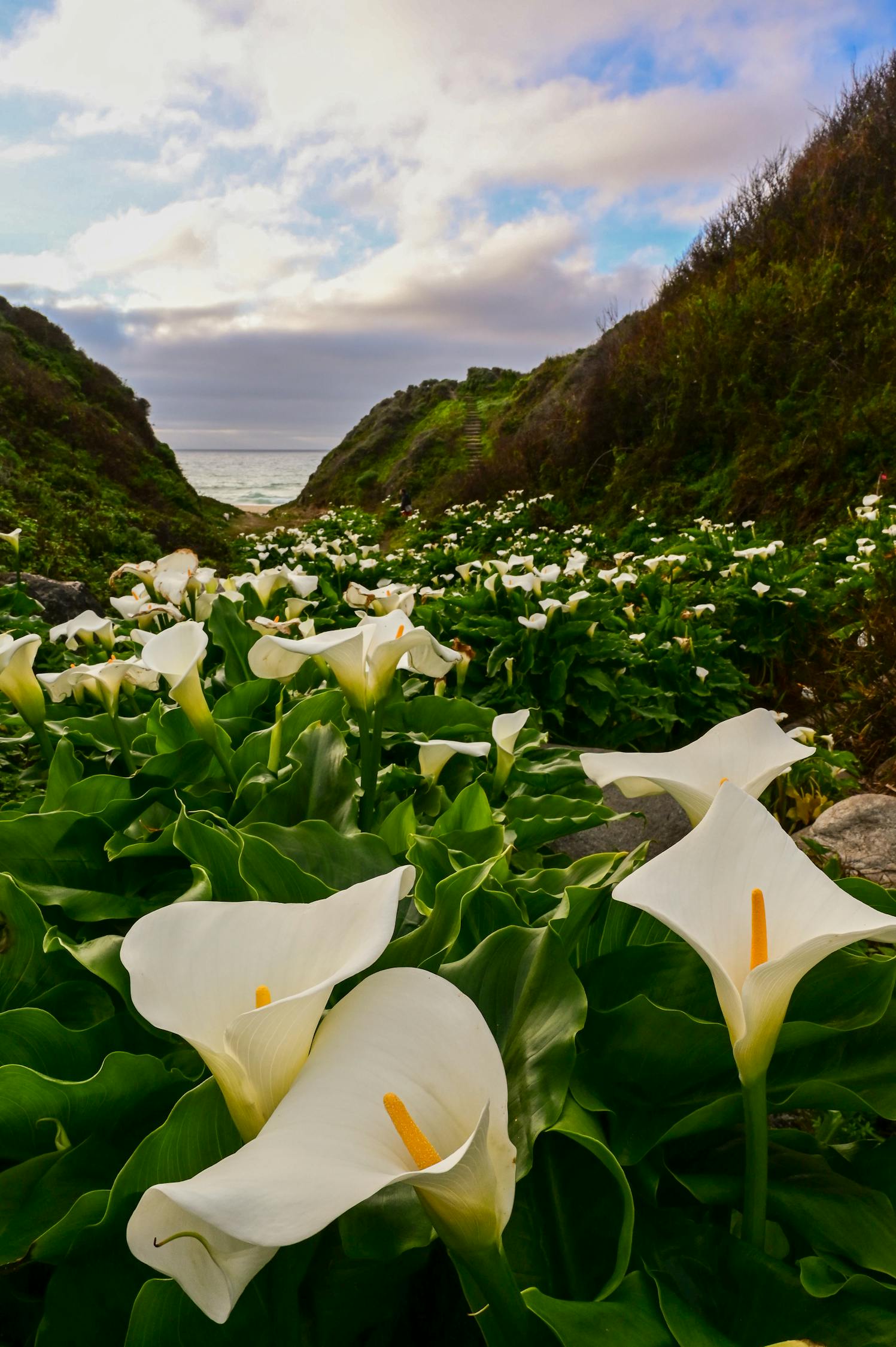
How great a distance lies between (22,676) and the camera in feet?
5.34

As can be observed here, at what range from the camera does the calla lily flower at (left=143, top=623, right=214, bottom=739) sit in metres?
1.48

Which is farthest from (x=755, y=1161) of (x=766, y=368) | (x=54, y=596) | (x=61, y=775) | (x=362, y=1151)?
(x=766, y=368)

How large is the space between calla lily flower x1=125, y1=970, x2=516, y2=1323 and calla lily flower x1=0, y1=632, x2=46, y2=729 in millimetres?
1288

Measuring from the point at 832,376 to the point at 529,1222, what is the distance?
1233cm

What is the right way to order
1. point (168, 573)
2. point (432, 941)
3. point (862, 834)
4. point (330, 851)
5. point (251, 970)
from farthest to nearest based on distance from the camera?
point (168, 573), point (862, 834), point (330, 851), point (432, 941), point (251, 970)

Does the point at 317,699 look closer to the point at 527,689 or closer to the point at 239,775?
the point at 239,775

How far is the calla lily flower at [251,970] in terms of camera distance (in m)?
0.58

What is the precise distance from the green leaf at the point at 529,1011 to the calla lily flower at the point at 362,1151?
19 centimetres

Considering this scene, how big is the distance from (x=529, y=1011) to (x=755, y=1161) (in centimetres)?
24

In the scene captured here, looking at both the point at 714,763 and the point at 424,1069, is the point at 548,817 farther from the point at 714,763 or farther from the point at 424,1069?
the point at 424,1069


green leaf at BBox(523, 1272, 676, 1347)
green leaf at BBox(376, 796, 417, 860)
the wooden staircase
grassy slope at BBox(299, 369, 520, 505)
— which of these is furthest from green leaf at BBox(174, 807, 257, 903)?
grassy slope at BBox(299, 369, 520, 505)

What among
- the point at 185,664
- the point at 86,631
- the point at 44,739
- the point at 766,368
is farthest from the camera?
the point at 766,368

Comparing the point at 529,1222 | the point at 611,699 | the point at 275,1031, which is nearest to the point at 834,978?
the point at 529,1222

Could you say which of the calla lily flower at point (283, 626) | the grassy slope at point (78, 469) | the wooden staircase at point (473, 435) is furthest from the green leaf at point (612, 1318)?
the wooden staircase at point (473, 435)
